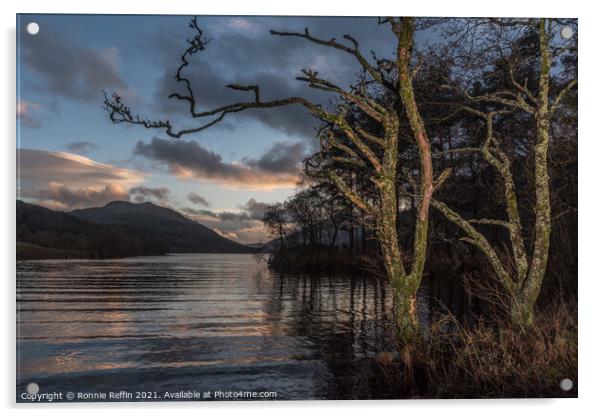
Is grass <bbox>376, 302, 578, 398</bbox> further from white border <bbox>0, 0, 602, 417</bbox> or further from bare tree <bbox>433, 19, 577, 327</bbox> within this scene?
bare tree <bbox>433, 19, 577, 327</bbox>

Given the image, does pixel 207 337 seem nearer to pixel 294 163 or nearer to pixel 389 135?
pixel 294 163

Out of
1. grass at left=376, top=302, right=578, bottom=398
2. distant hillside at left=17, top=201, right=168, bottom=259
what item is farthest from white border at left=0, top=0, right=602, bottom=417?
distant hillside at left=17, top=201, right=168, bottom=259

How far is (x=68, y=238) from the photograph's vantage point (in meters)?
26.4

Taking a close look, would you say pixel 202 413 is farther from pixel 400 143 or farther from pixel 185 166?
pixel 400 143

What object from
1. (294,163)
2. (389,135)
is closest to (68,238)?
(294,163)

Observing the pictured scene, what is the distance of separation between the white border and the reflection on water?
18.5 inches

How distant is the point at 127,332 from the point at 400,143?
9.93 m

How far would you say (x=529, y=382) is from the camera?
341 inches

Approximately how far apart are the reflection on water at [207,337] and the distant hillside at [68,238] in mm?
931

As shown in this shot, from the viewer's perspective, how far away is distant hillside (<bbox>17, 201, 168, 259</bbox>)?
10.4 metres
